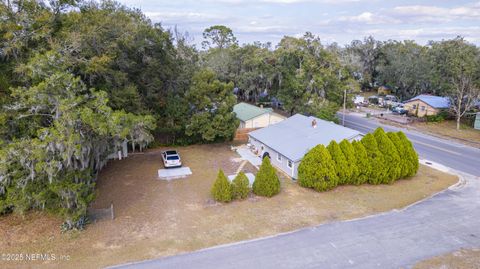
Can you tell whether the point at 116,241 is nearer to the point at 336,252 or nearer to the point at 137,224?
the point at 137,224

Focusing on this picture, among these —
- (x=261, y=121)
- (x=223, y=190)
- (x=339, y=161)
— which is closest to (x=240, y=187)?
(x=223, y=190)

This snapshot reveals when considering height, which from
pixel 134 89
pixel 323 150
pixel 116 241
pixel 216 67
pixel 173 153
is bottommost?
pixel 116 241

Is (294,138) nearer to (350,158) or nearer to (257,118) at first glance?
(350,158)

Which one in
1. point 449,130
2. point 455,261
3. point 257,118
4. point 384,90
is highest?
point 384,90

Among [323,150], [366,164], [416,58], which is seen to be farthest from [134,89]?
[416,58]

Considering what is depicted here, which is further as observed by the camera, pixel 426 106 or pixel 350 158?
pixel 426 106

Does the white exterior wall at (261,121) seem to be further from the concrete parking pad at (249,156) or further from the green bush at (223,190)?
the green bush at (223,190)

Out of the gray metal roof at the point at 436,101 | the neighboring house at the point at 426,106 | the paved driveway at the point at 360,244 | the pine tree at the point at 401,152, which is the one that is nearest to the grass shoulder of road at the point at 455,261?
the paved driveway at the point at 360,244

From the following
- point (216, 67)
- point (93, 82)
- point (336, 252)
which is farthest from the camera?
point (216, 67)
